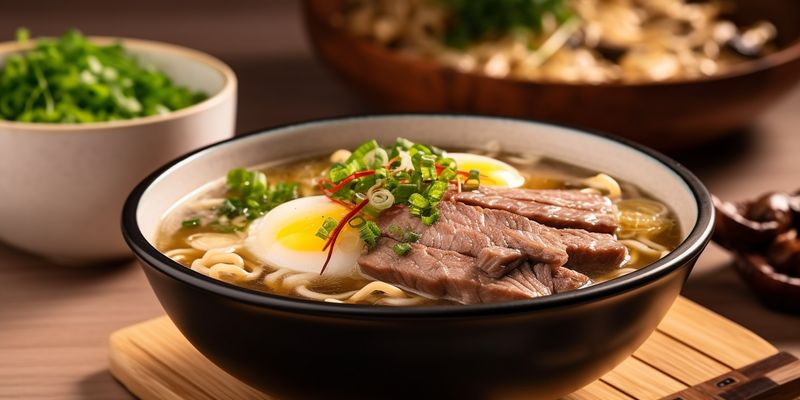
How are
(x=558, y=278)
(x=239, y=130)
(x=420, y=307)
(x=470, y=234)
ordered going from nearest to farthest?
(x=420, y=307), (x=558, y=278), (x=470, y=234), (x=239, y=130)

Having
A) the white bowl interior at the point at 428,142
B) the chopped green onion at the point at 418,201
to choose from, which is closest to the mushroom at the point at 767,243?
the white bowl interior at the point at 428,142

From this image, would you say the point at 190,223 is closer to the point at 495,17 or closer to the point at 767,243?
the point at 767,243

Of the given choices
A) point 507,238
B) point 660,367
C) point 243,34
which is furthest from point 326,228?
point 243,34

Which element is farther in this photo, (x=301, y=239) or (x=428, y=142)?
(x=428, y=142)

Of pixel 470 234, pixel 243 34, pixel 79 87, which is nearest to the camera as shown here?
pixel 470 234

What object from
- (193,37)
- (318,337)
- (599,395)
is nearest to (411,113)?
(599,395)

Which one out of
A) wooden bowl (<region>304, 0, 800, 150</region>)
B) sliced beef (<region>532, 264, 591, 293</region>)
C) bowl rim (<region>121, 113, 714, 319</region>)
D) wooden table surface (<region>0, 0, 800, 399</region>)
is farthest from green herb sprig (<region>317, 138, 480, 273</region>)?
wooden bowl (<region>304, 0, 800, 150</region>)

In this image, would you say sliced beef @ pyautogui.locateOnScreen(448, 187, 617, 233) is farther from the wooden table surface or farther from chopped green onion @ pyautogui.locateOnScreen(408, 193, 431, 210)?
the wooden table surface

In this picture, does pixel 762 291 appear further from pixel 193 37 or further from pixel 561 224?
pixel 193 37
